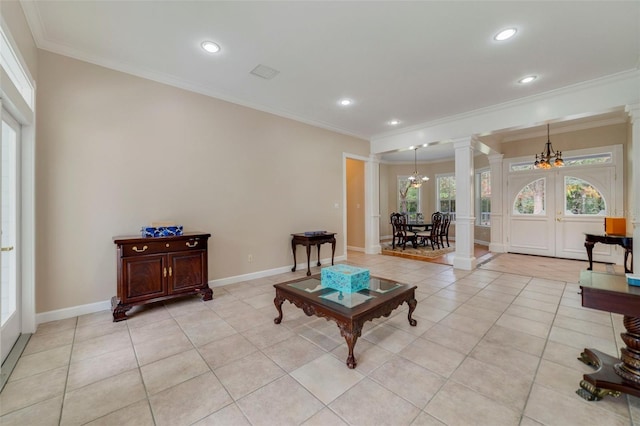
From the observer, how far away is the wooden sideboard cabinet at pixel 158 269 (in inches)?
109

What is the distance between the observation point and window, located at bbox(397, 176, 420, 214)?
9633mm

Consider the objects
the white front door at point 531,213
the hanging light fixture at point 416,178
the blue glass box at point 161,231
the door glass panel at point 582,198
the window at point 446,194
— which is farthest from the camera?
the window at point 446,194

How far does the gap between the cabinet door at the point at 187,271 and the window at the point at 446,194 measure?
8348 millimetres

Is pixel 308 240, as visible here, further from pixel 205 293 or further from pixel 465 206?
pixel 465 206

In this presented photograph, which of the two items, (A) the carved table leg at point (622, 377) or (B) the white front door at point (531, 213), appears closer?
(A) the carved table leg at point (622, 377)

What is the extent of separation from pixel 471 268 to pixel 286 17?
4917mm

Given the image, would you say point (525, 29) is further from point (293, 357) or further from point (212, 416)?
point (212, 416)

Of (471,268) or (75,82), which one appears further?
(471,268)

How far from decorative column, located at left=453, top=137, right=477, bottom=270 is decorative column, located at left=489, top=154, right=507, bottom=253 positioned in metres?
2.39

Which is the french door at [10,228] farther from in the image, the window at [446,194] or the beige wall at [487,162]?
the window at [446,194]

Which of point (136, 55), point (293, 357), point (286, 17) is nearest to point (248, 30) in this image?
point (286, 17)

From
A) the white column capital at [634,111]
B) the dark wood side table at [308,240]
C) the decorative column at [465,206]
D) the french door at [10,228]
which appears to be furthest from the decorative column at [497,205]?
the french door at [10,228]

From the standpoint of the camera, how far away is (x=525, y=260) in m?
5.70

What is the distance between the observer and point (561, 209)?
580 cm
